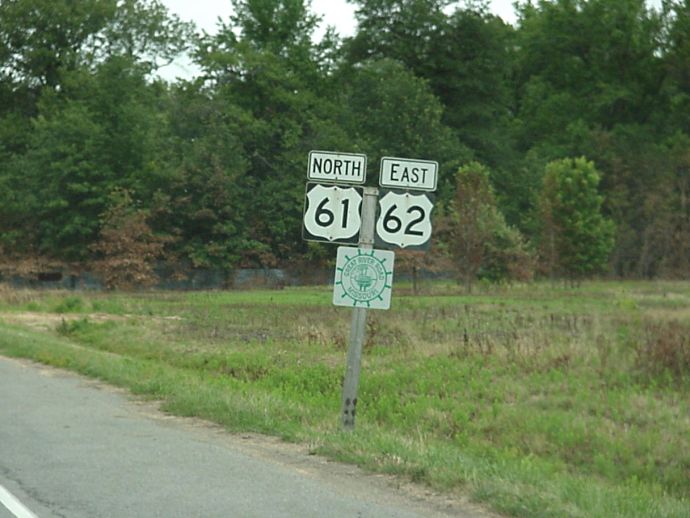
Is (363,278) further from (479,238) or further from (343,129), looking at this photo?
(343,129)

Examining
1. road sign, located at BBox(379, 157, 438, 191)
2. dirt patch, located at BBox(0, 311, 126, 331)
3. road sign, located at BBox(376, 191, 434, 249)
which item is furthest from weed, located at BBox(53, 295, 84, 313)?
road sign, located at BBox(379, 157, 438, 191)

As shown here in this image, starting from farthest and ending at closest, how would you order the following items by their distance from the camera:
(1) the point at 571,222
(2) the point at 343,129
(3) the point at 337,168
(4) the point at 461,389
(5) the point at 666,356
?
1. (2) the point at 343,129
2. (1) the point at 571,222
3. (5) the point at 666,356
4. (4) the point at 461,389
5. (3) the point at 337,168

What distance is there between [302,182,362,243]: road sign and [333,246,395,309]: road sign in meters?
0.21

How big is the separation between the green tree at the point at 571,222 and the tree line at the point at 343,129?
12cm

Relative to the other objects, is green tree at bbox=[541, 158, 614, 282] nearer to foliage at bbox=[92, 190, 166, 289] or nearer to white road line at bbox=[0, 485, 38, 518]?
foliage at bbox=[92, 190, 166, 289]

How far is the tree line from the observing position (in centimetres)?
6222

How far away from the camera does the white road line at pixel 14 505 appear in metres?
8.80

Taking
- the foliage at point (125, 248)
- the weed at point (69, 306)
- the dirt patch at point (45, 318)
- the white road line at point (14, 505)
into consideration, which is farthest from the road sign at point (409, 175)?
the foliage at point (125, 248)

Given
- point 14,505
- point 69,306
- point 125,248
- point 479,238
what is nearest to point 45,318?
point 69,306

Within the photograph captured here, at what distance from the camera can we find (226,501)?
30.6ft

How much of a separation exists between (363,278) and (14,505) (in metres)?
5.01

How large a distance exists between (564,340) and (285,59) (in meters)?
54.5

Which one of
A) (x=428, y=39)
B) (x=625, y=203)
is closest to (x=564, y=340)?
(x=625, y=203)

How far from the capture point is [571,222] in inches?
2424
